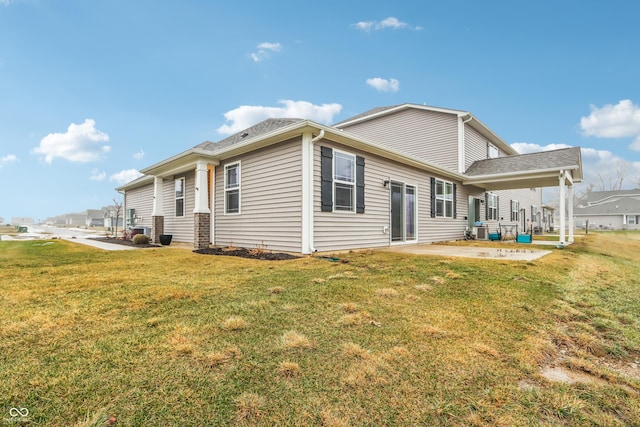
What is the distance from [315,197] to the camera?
21.6ft

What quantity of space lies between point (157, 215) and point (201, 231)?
3.50 m

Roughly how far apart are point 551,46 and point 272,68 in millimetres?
12748

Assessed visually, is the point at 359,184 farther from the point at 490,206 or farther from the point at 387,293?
the point at 490,206

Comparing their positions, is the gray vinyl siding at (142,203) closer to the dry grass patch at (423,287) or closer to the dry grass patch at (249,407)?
the dry grass patch at (423,287)

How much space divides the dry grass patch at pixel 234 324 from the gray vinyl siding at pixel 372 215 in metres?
4.17

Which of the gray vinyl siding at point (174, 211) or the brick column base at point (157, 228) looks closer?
the gray vinyl siding at point (174, 211)

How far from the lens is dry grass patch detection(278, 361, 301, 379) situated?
169cm

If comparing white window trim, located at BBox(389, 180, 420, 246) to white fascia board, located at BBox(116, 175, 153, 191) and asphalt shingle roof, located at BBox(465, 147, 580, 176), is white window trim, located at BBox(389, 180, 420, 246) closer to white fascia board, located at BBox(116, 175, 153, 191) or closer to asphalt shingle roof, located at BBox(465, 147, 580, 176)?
asphalt shingle roof, located at BBox(465, 147, 580, 176)

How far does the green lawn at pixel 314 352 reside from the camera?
1407 mm

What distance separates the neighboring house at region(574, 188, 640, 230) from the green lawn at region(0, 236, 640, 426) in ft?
162

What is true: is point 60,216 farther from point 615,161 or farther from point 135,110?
point 615,161

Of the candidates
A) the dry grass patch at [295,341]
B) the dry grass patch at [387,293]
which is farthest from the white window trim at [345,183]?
the dry grass patch at [295,341]

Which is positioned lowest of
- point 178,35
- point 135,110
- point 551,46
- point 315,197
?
point 315,197

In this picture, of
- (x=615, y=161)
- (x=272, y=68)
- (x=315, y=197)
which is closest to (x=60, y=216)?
(x=272, y=68)
